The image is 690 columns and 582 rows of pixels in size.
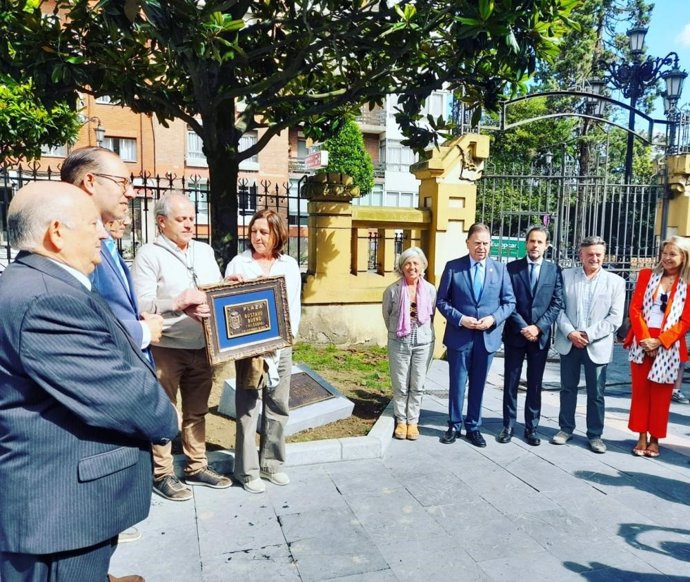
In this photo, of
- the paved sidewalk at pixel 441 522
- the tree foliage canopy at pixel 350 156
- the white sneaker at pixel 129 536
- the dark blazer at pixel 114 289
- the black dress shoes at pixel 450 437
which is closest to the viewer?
the dark blazer at pixel 114 289

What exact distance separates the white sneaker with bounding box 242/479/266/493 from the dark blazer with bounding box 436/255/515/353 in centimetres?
229

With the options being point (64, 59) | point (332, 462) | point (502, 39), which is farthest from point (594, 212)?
point (64, 59)

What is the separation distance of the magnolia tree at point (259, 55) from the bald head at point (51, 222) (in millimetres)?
2193

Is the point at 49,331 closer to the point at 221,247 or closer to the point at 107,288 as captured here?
the point at 107,288

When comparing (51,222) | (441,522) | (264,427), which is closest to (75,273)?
(51,222)

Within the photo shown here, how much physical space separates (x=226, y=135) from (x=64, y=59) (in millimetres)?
1758

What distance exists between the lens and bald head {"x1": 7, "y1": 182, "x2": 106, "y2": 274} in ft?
6.52

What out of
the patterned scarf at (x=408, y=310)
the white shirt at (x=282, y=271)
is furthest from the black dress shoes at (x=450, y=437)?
the white shirt at (x=282, y=271)

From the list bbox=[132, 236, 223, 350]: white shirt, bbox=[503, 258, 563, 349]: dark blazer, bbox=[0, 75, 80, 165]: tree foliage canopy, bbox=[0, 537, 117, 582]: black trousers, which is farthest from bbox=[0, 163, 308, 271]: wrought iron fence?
bbox=[0, 537, 117, 582]: black trousers

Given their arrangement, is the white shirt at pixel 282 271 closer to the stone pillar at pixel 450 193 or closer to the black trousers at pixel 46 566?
the black trousers at pixel 46 566

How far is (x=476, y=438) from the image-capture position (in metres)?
5.40

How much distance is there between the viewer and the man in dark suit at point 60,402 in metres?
1.85

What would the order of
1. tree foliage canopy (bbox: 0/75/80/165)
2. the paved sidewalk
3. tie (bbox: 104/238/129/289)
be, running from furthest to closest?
tree foliage canopy (bbox: 0/75/80/165), the paved sidewalk, tie (bbox: 104/238/129/289)

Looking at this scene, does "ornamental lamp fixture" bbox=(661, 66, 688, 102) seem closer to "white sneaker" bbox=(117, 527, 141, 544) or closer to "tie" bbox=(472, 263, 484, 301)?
"tie" bbox=(472, 263, 484, 301)
